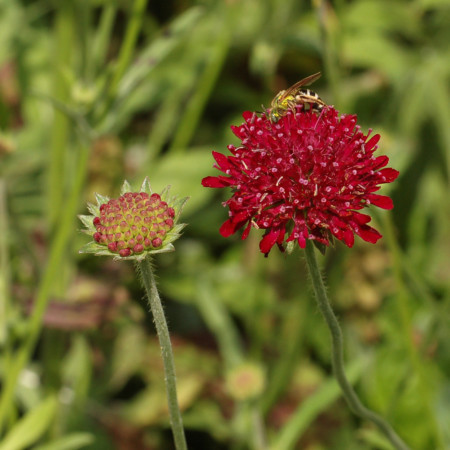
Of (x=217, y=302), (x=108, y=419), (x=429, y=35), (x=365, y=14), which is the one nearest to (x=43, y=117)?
(x=217, y=302)

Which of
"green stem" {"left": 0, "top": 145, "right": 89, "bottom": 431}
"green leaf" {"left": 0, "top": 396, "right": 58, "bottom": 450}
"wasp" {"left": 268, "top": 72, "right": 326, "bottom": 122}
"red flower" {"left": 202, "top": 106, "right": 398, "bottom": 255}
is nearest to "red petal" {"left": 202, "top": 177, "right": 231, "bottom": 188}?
"red flower" {"left": 202, "top": 106, "right": 398, "bottom": 255}

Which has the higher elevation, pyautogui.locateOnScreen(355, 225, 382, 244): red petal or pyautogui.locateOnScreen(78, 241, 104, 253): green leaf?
pyautogui.locateOnScreen(355, 225, 382, 244): red petal

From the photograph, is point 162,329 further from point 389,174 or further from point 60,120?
point 60,120

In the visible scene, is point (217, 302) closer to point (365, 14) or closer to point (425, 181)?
point (425, 181)

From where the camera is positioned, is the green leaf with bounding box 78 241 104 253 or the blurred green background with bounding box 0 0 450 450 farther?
the blurred green background with bounding box 0 0 450 450

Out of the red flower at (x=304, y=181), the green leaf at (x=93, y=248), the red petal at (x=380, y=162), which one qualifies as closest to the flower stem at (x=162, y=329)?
the green leaf at (x=93, y=248)

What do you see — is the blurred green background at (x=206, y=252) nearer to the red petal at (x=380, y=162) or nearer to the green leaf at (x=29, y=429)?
the green leaf at (x=29, y=429)

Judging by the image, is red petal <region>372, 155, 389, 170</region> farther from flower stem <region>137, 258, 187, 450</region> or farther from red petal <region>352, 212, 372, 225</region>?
flower stem <region>137, 258, 187, 450</region>
